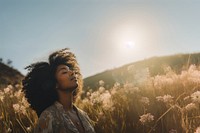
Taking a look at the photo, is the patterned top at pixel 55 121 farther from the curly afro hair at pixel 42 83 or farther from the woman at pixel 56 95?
the curly afro hair at pixel 42 83

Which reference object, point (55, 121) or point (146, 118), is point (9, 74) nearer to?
point (146, 118)

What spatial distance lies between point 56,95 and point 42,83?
0.30 meters

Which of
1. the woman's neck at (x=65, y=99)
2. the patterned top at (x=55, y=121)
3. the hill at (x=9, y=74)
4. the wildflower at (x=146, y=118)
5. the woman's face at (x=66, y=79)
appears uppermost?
the hill at (x=9, y=74)

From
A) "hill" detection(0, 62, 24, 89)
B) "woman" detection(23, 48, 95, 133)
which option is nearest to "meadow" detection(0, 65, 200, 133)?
"woman" detection(23, 48, 95, 133)

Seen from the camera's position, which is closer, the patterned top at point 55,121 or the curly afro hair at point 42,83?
the patterned top at point 55,121

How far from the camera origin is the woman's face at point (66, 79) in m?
5.41

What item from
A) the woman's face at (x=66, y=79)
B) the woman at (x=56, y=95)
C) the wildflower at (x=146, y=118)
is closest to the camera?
the woman at (x=56, y=95)

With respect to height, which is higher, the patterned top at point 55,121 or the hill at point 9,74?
the hill at point 9,74

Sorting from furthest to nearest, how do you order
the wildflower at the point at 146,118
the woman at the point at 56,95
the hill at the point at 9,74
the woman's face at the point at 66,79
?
the hill at the point at 9,74
the wildflower at the point at 146,118
the woman's face at the point at 66,79
the woman at the point at 56,95

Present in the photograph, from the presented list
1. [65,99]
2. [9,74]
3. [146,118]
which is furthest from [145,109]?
[9,74]

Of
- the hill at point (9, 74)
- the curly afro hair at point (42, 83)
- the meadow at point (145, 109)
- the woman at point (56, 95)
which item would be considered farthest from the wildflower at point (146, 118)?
the hill at point (9, 74)

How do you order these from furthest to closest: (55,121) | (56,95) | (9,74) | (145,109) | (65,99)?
(9,74)
(145,109)
(56,95)
(65,99)
(55,121)

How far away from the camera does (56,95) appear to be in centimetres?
558

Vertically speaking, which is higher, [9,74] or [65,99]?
[9,74]
